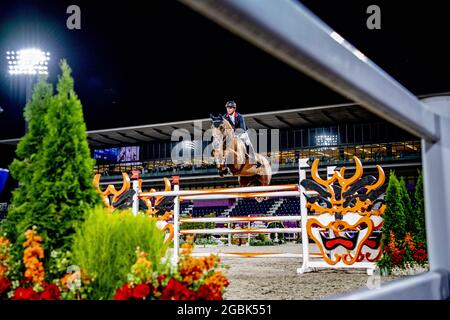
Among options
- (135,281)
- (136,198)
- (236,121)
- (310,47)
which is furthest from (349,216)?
(310,47)

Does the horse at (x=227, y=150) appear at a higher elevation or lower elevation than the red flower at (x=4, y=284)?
higher

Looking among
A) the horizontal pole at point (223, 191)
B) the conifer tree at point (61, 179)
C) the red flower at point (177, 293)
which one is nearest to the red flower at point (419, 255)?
the horizontal pole at point (223, 191)

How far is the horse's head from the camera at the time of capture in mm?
5602

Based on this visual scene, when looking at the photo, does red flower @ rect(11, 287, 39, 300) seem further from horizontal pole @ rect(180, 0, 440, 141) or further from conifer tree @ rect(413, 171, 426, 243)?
conifer tree @ rect(413, 171, 426, 243)

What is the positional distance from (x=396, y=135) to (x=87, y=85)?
47.9 feet

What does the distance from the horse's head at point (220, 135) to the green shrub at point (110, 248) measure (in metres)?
4.23

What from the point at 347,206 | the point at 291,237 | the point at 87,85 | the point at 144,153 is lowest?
the point at 291,237

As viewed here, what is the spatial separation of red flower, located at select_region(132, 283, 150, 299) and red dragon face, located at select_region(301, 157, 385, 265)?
3483 millimetres

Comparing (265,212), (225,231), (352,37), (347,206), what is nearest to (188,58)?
(265,212)

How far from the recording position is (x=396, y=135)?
21.6 meters

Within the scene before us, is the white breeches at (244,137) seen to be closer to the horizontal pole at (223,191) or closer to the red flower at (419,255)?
the horizontal pole at (223,191)

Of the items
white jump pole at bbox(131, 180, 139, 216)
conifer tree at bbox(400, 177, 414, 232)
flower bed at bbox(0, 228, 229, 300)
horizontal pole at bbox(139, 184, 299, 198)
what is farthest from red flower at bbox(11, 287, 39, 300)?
white jump pole at bbox(131, 180, 139, 216)

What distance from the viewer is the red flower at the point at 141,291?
41.6 inches

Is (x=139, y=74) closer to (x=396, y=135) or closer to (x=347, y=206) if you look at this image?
(x=396, y=135)
